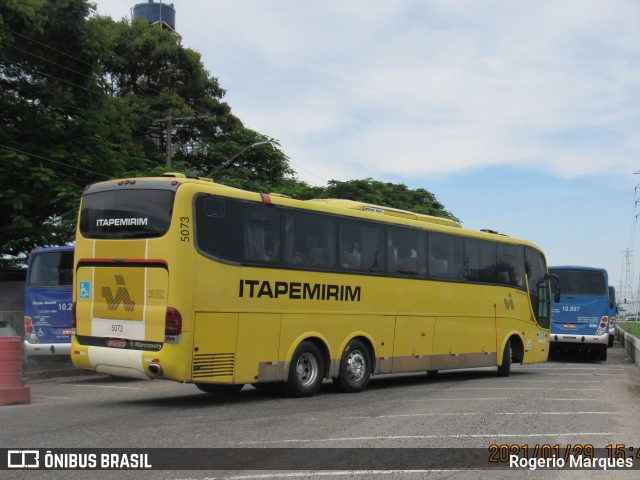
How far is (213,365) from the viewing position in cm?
1182

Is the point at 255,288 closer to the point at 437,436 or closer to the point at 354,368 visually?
the point at 354,368

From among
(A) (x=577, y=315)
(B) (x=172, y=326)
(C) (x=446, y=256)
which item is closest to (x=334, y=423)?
(B) (x=172, y=326)

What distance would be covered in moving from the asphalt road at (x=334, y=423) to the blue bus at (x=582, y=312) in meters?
10.3

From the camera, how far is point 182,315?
446 inches

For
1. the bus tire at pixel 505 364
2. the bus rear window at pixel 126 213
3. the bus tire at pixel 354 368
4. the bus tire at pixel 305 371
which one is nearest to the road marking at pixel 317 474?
the bus rear window at pixel 126 213

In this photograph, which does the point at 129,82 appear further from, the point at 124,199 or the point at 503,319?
the point at 124,199

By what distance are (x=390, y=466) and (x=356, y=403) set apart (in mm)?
5131

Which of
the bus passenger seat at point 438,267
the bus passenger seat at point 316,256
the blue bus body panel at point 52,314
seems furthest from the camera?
the blue bus body panel at point 52,314

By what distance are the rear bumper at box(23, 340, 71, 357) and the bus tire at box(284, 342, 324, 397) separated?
7.19 m

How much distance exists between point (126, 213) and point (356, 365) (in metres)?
5.33

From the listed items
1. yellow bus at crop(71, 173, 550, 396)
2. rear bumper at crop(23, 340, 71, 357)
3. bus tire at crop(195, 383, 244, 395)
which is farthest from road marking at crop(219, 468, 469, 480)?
rear bumper at crop(23, 340, 71, 357)

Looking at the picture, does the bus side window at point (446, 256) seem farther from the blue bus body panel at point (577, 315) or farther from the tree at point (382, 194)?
the tree at point (382, 194)

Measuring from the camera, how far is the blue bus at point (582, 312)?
26172 millimetres

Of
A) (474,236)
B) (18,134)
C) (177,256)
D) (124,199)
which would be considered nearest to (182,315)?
(177,256)
